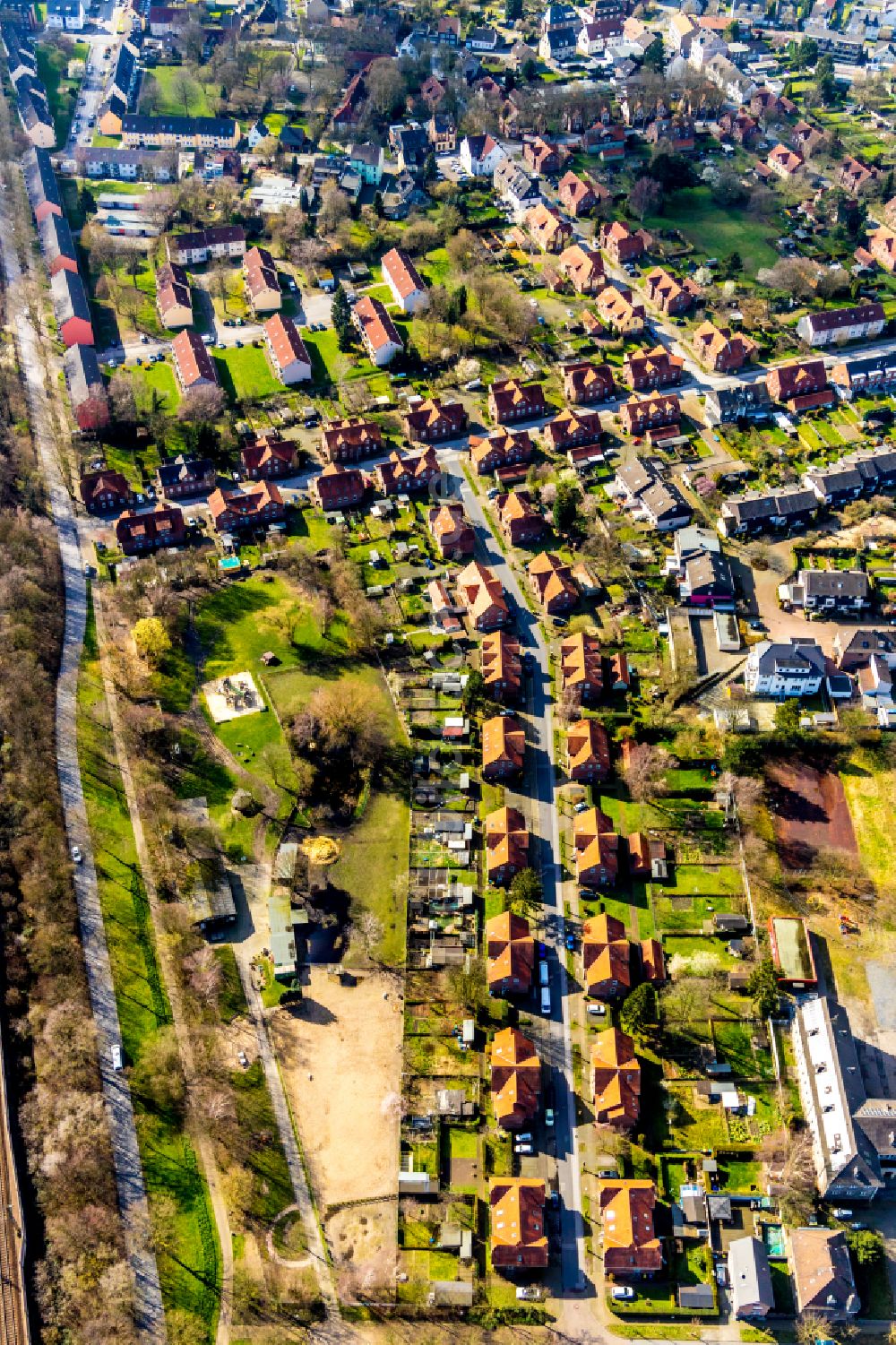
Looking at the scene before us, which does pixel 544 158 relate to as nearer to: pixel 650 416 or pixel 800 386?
pixel 800 386

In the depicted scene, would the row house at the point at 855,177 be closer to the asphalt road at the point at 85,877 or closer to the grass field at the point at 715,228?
the grass field at the point at 715,228

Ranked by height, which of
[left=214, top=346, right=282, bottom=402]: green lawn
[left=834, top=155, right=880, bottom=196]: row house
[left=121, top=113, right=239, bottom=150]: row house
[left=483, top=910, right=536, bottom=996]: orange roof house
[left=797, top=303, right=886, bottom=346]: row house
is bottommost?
[left=483, top=910, right=536, bottom=996]: orange roof house

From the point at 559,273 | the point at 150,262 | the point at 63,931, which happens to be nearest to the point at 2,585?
the point at 63,931

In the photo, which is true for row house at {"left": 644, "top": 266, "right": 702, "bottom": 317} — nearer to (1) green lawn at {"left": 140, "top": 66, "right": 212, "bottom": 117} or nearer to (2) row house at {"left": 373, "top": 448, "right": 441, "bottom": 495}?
(2) row house at {"left": 373, "top": 448, "right": 441, "bottom": 495}

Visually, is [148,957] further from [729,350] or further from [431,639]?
[729,350]

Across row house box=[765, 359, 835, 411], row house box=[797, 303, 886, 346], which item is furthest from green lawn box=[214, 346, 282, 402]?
row house box=[797, 303, 886, 346]

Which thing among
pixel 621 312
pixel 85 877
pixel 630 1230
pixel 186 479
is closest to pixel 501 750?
pixel 85 877
